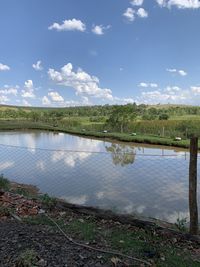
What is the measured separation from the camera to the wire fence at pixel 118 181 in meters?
9.36

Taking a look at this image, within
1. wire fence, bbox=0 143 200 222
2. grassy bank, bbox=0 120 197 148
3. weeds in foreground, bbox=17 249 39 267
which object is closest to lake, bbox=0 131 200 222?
wire fence, bbox=0 143 200 222

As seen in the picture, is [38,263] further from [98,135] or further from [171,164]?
[98,135]

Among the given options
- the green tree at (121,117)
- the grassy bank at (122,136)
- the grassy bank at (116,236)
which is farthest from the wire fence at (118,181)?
the green tree at (121,117)

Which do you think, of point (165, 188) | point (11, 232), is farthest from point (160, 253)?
point (165, 188)

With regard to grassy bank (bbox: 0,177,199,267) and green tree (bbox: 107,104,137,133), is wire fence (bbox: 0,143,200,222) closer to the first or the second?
grassy bank (bbox: 0,177,199,267)

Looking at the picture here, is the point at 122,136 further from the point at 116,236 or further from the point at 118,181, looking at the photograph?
the point at 116,236

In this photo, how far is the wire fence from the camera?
9.36 m

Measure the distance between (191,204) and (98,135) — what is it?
99.1 ft

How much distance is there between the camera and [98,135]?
35.2 m

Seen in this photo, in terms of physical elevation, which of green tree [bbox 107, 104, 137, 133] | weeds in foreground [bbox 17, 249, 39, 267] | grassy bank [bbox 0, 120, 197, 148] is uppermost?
green tree [bbox 107, 104, 137, 133]

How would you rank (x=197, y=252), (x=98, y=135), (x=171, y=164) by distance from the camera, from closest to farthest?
(x=197, y=252) → (x=171, y=164) → (x=98, y=135)

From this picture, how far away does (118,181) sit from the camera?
41.4 feet

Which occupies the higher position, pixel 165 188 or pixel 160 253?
pixel 160 253

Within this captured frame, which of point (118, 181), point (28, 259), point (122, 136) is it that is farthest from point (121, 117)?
point (28, 259)
